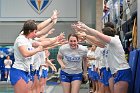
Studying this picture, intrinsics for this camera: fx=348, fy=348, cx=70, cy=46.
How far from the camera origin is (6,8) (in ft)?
77.9

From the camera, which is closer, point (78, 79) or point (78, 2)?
point (78, 79)

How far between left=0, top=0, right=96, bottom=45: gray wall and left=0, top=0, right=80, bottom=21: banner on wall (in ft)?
1.15

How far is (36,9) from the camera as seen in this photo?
78.6 ft

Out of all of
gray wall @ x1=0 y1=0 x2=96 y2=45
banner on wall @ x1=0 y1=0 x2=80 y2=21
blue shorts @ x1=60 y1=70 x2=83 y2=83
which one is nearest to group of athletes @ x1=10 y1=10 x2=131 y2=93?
blue shorts @ x1=60 y1=70 x2=83 y2=83

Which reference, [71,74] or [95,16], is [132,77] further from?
[95,16]

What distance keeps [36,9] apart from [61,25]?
2.07 metres

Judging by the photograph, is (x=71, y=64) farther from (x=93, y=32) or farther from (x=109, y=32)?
(x=93, y=32)

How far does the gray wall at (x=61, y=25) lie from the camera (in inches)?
934

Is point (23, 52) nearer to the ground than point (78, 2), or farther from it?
nearer to the ground

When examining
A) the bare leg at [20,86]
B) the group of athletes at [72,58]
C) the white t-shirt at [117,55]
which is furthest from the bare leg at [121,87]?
the bare leg at [20,86]

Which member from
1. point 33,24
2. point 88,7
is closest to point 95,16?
point 88,7

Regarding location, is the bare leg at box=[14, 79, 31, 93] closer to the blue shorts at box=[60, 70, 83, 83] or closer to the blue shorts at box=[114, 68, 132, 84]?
the blue shorts at box=[114, 68, 132, 84]

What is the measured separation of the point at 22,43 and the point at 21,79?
705 millimetres

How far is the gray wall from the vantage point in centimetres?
2373
